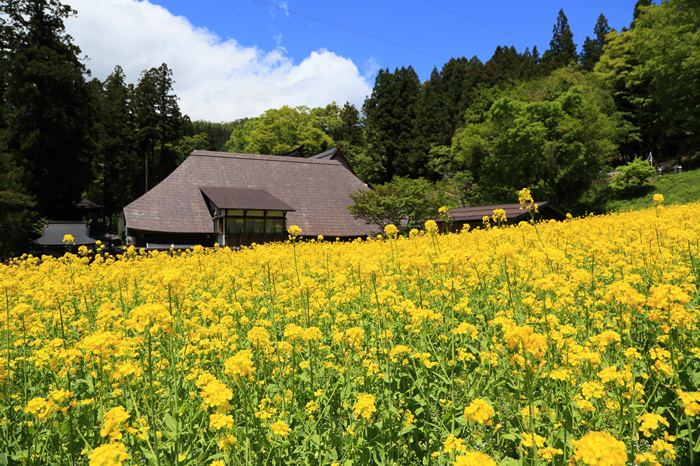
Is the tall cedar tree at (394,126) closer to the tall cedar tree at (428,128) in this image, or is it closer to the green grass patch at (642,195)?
the tall cedar tree at (428,128)

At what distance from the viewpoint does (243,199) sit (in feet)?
76.0

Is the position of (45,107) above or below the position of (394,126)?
below

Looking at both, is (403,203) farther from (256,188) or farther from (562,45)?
(562,45)

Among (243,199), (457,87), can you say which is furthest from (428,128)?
(243,199)

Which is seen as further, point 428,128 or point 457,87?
point 457,87

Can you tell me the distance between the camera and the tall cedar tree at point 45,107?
863 inches

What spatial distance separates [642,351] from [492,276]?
2023 mm

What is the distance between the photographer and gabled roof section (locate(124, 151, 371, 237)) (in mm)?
21906

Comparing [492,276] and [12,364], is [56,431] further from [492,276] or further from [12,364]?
[492,276]

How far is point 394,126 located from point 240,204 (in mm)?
26568

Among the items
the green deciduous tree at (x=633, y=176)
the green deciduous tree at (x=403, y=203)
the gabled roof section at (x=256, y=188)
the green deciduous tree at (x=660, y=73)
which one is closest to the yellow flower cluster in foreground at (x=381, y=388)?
the green deciduous tree at (x=403, y=203)

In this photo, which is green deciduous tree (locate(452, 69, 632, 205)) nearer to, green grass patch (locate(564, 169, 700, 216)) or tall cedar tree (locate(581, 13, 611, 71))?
green grass patch (locate(564, 169, 700, 216))

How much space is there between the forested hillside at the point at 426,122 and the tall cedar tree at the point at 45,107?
71 millimetres

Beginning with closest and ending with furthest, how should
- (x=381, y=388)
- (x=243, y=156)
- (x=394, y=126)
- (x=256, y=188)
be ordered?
(x=381, y=388) < (x=256, y=188) < (x=243, y=156) < (x=394, y=126)
